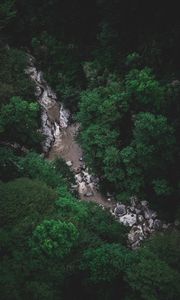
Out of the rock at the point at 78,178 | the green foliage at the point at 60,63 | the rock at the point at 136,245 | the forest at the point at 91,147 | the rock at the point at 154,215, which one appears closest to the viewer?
the forest at the point at 91,147

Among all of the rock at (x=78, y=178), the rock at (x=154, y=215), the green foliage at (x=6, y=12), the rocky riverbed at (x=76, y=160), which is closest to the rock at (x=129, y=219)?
the rocky riverbed at (x=76, y=160)

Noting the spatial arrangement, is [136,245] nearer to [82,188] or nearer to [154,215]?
[154,215]

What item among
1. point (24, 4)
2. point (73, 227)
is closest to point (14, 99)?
point (24, 4)

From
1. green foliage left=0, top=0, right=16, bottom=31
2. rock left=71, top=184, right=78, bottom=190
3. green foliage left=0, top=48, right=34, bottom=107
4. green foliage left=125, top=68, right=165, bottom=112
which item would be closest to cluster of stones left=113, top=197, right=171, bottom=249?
rock left=71, top=184, right=78, bottom=190

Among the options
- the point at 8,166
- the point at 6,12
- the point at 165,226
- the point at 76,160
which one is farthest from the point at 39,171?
the point at 6,12

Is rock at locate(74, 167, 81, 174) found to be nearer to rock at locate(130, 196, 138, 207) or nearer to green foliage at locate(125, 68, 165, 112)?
rock at locate(130, 196, 138, 207)

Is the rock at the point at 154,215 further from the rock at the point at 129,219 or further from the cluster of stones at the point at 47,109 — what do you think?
the cluster of stones at the point at 47,109
